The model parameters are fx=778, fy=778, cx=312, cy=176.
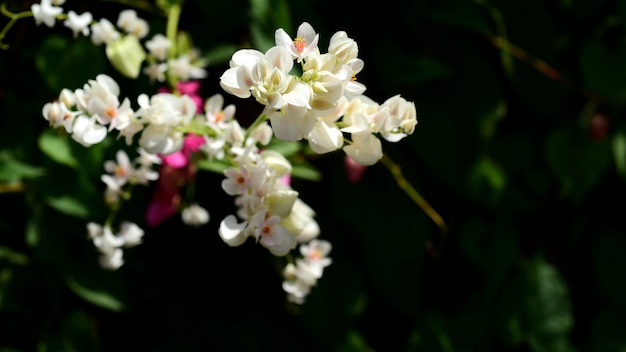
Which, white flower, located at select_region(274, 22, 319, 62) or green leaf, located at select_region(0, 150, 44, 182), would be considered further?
green leaf, located at select_region(0, 150, 44, 182)

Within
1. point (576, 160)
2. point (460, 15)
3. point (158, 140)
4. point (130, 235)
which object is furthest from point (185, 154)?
point (576, 160)

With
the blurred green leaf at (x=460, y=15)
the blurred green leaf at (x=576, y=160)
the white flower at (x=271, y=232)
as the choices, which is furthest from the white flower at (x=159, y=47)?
the blurred green leaf at (x=576, y=160)

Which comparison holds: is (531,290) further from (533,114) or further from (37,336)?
(37,336)

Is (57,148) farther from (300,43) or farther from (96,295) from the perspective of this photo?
(300,43)

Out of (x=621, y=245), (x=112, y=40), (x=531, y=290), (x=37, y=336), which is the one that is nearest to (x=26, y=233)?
(x=37, y=336)

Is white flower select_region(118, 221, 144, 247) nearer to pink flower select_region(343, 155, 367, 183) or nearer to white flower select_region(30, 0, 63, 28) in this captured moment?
white flower select_region(30, 0, 63, 28)

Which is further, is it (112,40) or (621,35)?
(621,35)

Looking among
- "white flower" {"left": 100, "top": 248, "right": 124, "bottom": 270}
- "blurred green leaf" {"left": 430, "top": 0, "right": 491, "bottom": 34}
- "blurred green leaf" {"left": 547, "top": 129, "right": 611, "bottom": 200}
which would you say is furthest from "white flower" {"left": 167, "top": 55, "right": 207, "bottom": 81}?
"blurred green leaf" {"left": 547, "top": 129, "right": 611, "bottom": 200}
